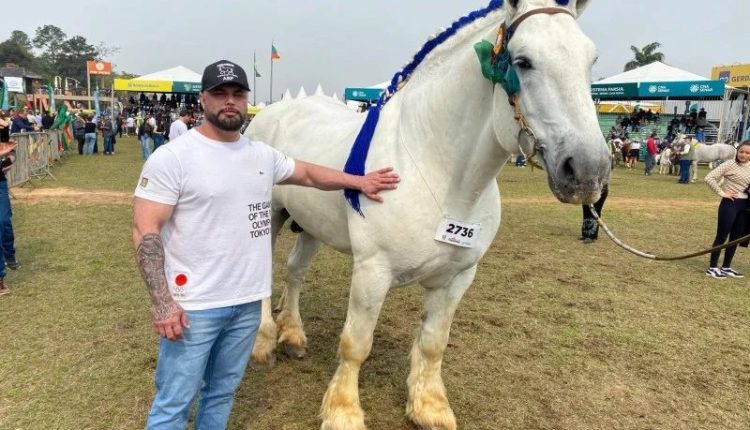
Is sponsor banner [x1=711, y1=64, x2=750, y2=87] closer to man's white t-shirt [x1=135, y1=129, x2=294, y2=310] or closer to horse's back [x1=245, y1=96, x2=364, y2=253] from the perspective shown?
horse's back [x1=245, y1=96, x2=364, y2=253]

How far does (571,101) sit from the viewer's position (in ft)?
5.89

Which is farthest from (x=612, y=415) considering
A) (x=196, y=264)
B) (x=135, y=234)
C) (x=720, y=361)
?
(x=135, y=234)

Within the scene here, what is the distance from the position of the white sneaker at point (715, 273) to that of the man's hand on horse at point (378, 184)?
6048 mm

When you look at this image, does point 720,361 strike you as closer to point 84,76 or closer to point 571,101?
point 571,101

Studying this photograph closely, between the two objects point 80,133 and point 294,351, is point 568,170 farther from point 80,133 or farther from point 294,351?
A: point 80,133

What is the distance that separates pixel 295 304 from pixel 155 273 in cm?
229

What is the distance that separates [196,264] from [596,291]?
16.5 ft

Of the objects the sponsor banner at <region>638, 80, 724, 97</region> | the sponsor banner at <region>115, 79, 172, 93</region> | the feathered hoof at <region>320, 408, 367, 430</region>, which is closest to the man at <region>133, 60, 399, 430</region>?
the feathered hoof at <region>320, 408, 367, 430</region>

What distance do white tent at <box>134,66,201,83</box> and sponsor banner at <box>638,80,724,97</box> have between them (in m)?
24.1

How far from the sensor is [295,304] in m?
4.13

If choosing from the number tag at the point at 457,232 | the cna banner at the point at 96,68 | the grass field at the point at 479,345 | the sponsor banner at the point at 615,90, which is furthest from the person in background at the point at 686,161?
→ the cna banner at the point at 96,68

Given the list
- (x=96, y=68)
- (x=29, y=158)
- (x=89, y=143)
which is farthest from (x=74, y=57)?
(x=29, y=158)

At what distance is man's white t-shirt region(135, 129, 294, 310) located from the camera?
1.99 meters

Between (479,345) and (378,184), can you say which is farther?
(479,345)
